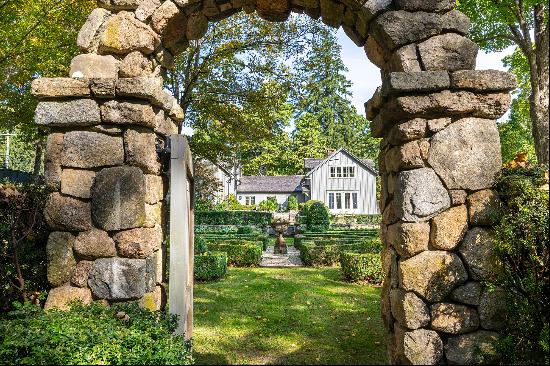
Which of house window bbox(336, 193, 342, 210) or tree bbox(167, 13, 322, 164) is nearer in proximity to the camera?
tree bbox(167, 13, 322, 164)

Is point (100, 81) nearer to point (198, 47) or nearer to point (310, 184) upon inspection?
point (198, 47)

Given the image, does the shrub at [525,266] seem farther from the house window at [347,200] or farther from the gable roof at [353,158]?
the house window at [347,200]

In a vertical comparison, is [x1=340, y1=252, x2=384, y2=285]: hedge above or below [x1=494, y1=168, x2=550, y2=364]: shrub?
below

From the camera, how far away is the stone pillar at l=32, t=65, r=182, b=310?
141 inches

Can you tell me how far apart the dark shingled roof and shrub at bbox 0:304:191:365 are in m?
39.7

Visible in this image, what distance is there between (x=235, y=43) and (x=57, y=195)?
9.32 metres

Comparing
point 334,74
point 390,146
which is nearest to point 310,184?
point 334,74

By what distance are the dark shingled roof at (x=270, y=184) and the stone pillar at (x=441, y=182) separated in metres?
39.2

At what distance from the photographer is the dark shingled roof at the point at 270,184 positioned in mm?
43219

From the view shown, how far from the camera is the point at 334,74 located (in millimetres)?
49719

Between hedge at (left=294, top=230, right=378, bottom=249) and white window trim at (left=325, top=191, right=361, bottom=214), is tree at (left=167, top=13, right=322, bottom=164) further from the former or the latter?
white window trim at (left=325, top=191, right=361, bottom=214)

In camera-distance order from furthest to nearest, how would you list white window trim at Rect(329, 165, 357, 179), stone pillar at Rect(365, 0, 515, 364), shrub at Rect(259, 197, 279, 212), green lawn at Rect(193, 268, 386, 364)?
shrub at Rect(259, 197, 279, 212) < white window trim at Rect(329, 165, 357, 179) < green lawn at Rect(193, 268, 386, 364) < stone pillar at Rect(365, 0, 515, 364)

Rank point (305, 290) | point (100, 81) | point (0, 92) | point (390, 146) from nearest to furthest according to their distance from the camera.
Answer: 1. point (100, 81)
2. point (390, 146)
3. point (305, 290)
4. point (0, 92)

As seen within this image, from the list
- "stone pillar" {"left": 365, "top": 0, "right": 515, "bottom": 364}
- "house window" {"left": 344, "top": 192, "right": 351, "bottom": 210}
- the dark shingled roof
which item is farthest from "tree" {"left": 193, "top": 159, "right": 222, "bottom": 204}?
"stone pillar" {"left": 365, "top": 0, "right": 515, "bottom": 364}
